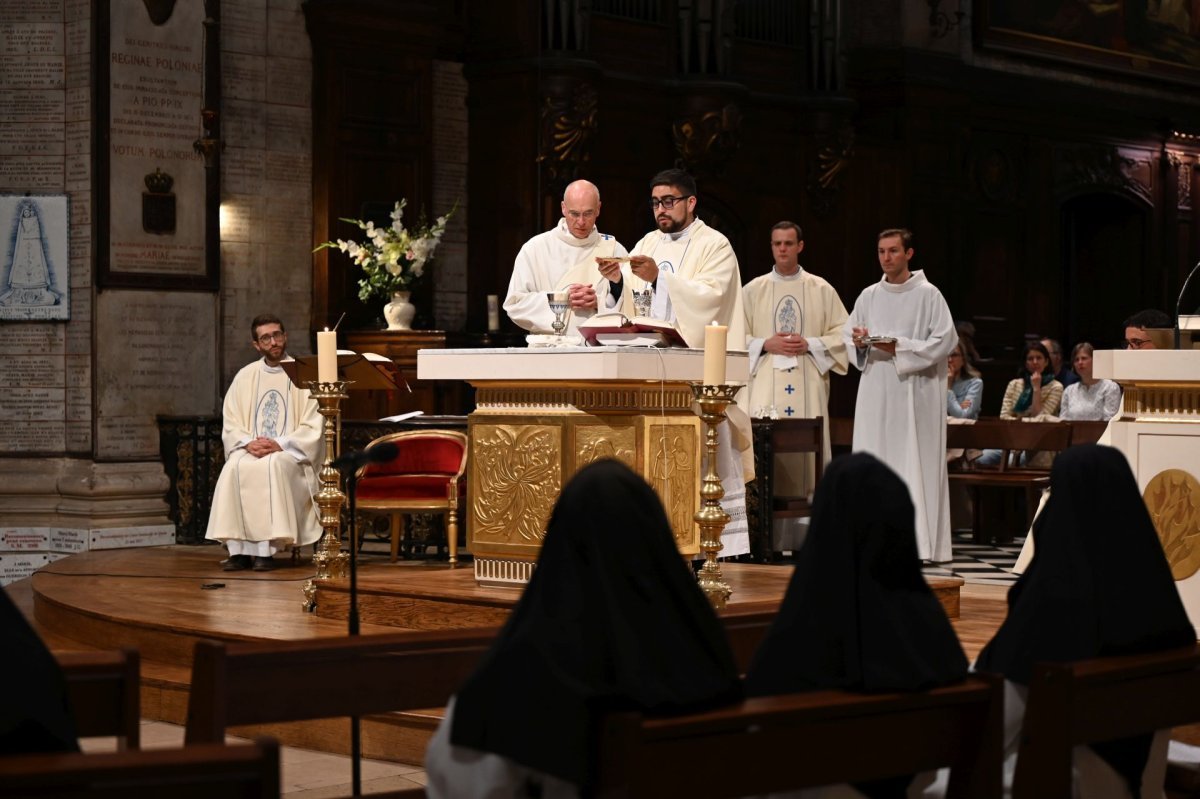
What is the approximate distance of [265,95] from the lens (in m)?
11.8

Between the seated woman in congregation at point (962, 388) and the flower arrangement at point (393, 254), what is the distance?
3.83 meters

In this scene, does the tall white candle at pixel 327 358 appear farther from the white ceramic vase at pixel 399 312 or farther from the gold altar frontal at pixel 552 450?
the white ceramic vase at pixel 399 312

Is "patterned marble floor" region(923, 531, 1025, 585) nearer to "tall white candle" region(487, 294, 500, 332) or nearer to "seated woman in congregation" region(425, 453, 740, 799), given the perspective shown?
"tall white candle" region(487, 294, 500, 332)

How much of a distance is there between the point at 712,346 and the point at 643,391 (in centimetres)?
68

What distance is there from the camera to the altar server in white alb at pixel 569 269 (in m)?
7.27

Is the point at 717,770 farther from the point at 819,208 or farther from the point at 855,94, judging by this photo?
the point at 855,94

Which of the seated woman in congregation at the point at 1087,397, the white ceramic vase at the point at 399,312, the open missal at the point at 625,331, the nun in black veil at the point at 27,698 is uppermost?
the white ceramic vase at the point at 399,312

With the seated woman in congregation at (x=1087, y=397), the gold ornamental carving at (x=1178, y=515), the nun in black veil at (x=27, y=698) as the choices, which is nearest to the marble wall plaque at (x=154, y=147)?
the seated woman in congregation at (x=1087, y=397)

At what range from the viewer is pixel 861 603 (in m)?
3.12

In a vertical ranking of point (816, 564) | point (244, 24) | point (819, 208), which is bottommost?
point (816, 564)

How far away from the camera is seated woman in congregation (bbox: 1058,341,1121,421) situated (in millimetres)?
12023

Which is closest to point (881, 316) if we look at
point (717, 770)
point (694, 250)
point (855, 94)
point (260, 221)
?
point (694, 250)

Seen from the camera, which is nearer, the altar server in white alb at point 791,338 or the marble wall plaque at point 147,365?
the altar server in white alb at point 791,338

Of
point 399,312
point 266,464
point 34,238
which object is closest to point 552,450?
point 266,464
